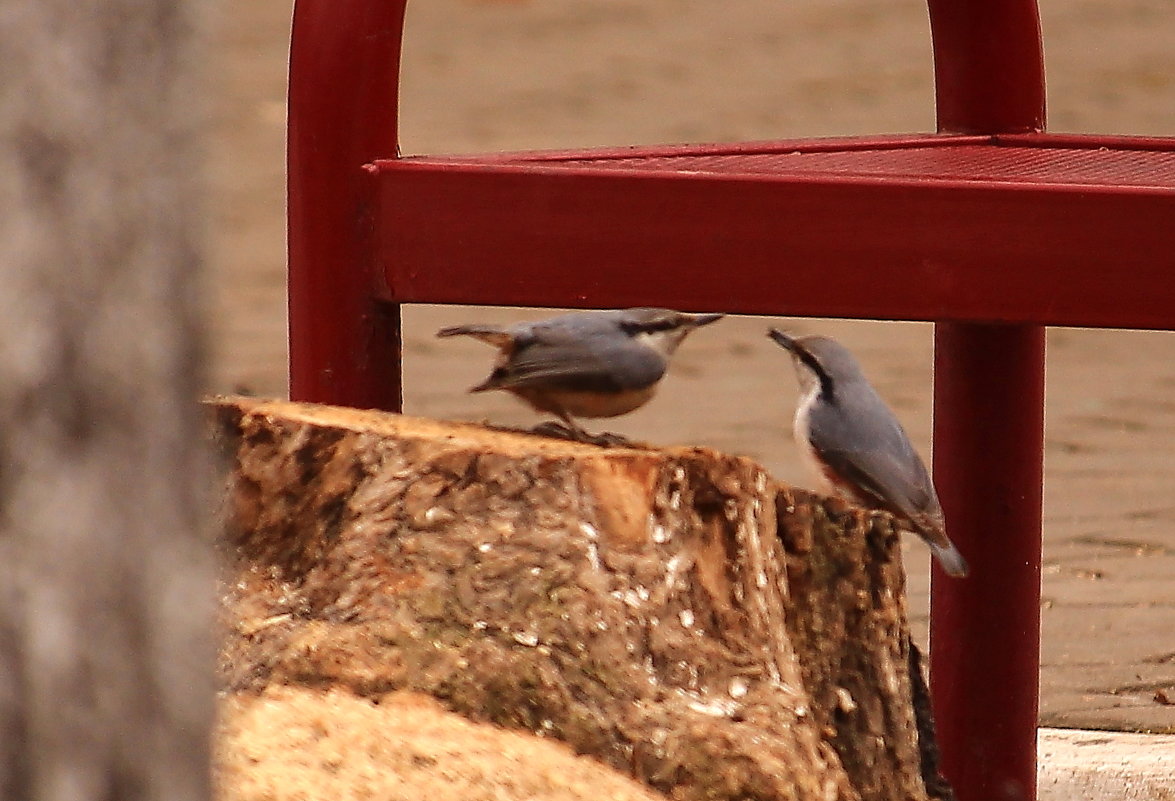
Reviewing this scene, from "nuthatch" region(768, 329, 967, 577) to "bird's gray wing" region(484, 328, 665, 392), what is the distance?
417 millimetres

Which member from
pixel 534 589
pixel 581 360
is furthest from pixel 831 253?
pixel 534 589

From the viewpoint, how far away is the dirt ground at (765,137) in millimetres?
4773

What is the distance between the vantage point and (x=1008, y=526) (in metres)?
3.52

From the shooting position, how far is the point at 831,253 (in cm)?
285

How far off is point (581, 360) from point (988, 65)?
1028 mm

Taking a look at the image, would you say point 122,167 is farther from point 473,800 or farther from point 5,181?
point 473,800

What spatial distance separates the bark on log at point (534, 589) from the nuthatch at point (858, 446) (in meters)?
0.56

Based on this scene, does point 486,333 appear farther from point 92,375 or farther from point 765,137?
point 765,137

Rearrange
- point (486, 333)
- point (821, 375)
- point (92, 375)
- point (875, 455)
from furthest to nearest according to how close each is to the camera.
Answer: point (821, 375), point (875, 455), point (486, 333), point (92, 375)

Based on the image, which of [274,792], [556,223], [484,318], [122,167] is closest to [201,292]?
[122,167]

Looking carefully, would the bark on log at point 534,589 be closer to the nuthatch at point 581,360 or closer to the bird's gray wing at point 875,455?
the nuthatch at point 581,360

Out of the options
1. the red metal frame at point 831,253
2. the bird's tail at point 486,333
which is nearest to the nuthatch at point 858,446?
the red metal frame at point 831,253

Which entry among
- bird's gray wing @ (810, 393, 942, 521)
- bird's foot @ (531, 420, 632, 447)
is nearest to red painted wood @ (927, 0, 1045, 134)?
bird's gray wing @ (810, 393, 942, 521)

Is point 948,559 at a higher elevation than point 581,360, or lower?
lower
